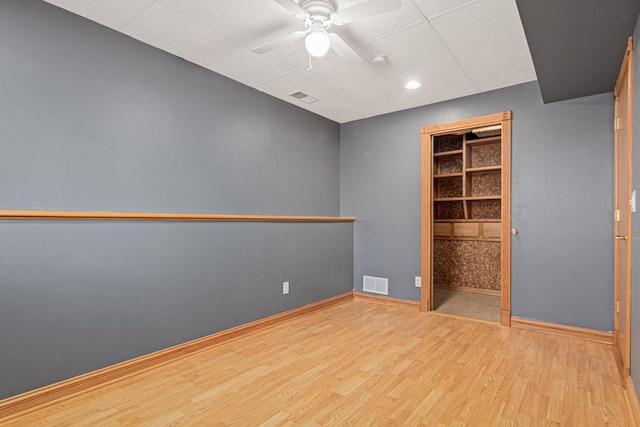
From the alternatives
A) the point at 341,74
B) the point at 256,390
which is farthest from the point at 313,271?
the point at 341,74

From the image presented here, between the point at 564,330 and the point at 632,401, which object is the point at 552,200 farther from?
the point at 632,401

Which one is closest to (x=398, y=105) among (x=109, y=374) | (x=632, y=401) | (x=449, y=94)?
(x=449, y=94)

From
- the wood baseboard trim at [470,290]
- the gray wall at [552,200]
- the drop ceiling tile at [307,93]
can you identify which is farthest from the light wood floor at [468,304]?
the drop ceiling tile at [307,93]

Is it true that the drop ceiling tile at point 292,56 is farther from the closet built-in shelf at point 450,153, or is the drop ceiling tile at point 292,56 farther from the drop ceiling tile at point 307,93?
the closet built-in shelf at point 450,153

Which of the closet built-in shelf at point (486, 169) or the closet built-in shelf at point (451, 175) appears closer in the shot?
the closet built-in shelf at point (486, 169)

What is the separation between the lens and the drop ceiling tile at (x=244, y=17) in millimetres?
2096

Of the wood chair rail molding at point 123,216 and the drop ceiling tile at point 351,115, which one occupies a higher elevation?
the drop ceiling tile at point 351,115

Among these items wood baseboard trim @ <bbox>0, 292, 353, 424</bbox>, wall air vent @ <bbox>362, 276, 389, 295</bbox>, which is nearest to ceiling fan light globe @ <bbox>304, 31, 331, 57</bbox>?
wood baseboard trim @ <bbox>0, 292, 353, 424</bbox>

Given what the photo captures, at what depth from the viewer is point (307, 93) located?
3543mm

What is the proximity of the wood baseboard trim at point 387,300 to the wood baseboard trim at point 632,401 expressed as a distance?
81.5 inches

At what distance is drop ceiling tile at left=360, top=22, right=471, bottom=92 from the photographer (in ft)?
8.08

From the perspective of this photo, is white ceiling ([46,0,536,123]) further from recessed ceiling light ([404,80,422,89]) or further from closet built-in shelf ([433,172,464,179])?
closet built-in shelf ([433,172,464,179])

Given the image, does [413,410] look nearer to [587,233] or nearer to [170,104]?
[587,233]

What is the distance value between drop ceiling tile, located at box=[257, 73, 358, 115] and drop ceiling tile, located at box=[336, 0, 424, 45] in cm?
A: 85
